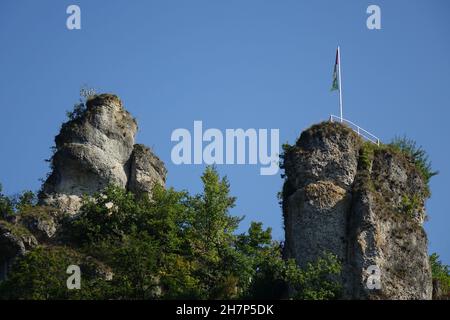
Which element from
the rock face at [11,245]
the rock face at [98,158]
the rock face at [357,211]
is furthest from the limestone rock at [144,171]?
the rock face at [357,211]

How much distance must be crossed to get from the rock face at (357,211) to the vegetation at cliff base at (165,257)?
1.23 m

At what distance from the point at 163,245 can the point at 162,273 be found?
3.46 meters

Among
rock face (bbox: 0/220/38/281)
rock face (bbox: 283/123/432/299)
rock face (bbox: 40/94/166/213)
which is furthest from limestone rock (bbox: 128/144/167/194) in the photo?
rock face (bbox: 283/123/432/299)

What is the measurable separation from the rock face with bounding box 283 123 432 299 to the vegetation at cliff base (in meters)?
1.23

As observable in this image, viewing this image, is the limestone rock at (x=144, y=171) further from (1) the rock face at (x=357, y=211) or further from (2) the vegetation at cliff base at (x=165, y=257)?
(1) the rock face at (x=357, y=211)

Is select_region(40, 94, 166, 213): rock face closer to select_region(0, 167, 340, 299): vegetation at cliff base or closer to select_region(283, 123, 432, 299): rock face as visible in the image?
select_region(0, 167, 340, 299): vegetation at cliff base

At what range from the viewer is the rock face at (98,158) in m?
73.4

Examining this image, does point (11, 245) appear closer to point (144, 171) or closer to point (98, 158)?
point (98, 158)

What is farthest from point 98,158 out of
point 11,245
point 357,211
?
point 357,211
